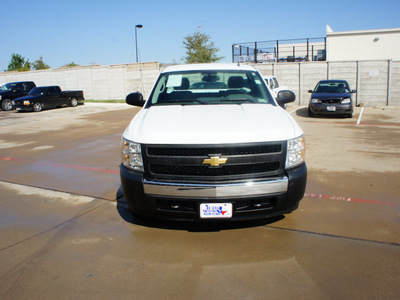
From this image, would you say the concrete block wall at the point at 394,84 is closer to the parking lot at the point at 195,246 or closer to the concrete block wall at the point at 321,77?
the concrete block wall at the point at 321,77

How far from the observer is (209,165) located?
3391 mm

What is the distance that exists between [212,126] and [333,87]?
13.2m

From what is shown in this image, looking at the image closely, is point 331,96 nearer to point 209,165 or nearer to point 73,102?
point 209,165

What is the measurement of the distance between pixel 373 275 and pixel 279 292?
0.87 meters

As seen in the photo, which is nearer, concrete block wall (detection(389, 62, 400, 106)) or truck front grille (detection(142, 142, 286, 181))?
truck front grille (detection(142, 142, 286, 181))

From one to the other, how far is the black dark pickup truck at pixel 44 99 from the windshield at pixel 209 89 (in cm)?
1825

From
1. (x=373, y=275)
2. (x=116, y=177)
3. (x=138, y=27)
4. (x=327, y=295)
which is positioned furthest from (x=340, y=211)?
(x=138, y=27)

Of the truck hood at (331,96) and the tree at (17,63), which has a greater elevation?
the tree at (17,63)

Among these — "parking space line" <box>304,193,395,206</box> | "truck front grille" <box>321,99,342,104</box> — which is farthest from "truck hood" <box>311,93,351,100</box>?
"parking space line" <box>304,193,395,206</box>

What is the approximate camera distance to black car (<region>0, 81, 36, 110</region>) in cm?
2291

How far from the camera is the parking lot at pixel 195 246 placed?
291cm

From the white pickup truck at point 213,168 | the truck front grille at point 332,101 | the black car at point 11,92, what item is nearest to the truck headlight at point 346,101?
the truck front grille at point 332,101

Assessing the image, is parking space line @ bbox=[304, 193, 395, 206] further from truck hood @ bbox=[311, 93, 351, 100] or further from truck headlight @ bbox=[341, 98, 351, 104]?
truck hood @ bbox=[311, 93, 351, 100]

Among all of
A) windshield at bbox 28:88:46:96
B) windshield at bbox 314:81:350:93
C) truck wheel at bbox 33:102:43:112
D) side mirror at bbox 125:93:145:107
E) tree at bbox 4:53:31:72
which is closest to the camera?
side mirror at bbox 125:93:145:107
